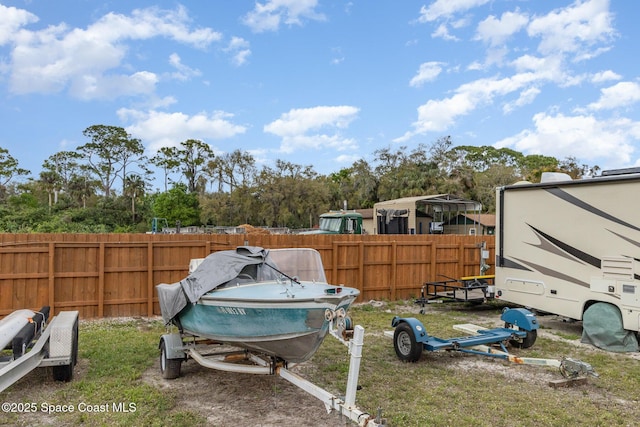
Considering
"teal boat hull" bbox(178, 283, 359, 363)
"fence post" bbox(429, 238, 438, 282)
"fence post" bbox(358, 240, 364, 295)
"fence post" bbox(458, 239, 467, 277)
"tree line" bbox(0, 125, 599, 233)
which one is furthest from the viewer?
"tree line" bbox(0, 125, 599, 233)

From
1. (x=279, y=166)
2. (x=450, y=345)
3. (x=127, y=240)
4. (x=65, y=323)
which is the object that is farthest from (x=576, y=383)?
(x=279, y=166)

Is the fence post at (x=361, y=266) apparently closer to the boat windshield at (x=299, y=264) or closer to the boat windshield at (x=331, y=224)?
the boat windshield at (x=331, y=224)

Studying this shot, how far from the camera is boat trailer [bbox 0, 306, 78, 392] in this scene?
213 inches

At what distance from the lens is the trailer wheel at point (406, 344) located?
709 centimetres

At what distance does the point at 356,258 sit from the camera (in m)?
12.8

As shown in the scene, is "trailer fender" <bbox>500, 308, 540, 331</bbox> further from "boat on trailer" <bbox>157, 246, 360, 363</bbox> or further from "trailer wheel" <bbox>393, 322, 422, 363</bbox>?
"boat on trailer" <bbox>157, 246, 360, 363</bbox>

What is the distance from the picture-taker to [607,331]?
27.3ft

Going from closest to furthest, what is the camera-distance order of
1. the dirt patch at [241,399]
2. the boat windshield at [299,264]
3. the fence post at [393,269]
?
1. the dirt patch at [241,399]
2. the boat windshield at [299,264]
3. the fence post at [393,269]

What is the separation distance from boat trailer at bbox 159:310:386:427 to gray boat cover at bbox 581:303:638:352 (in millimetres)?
5718

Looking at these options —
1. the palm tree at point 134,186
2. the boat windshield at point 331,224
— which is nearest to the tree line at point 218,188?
the palm tree at point 134,186

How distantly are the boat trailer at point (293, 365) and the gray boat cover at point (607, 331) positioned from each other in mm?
5718

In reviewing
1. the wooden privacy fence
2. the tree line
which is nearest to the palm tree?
the tree line

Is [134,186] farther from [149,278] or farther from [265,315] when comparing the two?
[265,315]

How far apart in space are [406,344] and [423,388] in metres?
1.28
